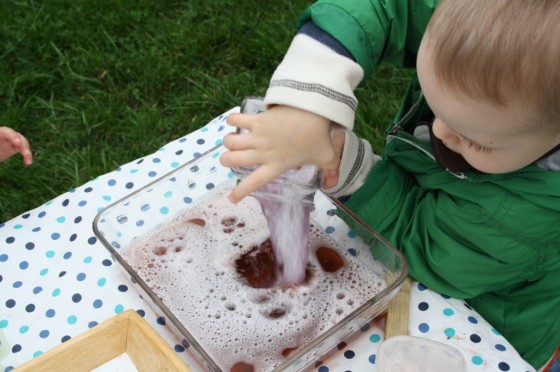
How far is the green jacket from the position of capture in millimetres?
785

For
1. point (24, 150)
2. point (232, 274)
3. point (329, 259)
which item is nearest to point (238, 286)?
point (232, 274)

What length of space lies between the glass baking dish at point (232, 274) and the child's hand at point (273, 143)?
193 millimetres

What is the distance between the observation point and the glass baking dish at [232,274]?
0.77 metres

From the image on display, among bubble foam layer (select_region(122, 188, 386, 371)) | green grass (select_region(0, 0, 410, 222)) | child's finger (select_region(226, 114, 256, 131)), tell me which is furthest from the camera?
green grass (select_region(0, 0, 410, 222))

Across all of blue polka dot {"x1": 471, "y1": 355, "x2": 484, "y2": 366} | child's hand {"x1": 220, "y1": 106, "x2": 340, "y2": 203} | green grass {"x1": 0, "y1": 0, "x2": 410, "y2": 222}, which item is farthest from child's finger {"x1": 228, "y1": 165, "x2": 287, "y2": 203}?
green grass {"x1": 0, "y1": 0, "x2": 410, "y2": 222}

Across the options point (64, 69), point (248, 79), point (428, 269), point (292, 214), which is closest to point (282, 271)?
point (292, 214)

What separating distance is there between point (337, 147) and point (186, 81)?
79 centimetres

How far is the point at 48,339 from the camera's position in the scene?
82 centimetres

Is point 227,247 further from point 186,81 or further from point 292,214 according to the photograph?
point 186,81

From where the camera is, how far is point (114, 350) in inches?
28.9

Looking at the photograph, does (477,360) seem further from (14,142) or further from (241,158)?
(14,142)

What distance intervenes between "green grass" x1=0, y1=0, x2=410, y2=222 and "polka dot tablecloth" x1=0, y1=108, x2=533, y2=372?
0.38 m

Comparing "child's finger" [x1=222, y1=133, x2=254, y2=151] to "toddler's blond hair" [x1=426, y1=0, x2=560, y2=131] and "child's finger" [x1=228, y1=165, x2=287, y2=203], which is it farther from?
"toddler's blond hair" [x1=426, y1=0, x2=560, y2=131]

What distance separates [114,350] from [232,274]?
183 mm
